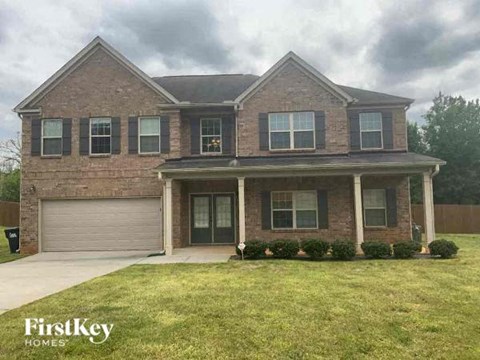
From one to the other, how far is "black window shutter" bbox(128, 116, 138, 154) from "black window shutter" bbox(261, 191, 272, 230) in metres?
5.69

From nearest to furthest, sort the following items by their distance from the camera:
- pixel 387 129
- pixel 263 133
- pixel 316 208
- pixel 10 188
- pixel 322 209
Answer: pixel 322 209, pixel 316 208, pixel 263 133, pixel 387 129, pixel 10 188

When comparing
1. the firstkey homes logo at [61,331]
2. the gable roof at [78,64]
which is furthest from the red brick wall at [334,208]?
the firstkey homes logo at [61,331]

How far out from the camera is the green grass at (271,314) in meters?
4.43

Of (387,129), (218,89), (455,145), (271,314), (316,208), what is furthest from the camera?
(455,145)

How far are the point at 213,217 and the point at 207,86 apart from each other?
640 cm

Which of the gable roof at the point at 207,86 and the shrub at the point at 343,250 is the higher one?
the gable roof at the point at 207,86

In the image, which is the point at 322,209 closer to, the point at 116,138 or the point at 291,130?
the point at 291,130

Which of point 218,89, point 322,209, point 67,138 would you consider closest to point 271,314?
point 322,209

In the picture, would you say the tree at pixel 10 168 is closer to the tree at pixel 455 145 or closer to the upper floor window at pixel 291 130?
the upper floor window at pixel 291 130

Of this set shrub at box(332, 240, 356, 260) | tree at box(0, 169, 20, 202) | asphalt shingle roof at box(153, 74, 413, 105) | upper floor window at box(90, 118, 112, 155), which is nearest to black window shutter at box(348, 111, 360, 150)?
asphalt shingle roof at box(153, 74, 413, 105)

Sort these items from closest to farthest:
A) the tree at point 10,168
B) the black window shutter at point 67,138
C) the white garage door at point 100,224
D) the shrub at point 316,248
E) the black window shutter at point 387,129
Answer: the shrub at point 316,248 < the white garage door at point 100,224 < the black window shutter at point 67,138 < the black window shutter at point 387,129 < the tree at point 10,168

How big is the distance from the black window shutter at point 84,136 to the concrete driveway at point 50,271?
4251mm

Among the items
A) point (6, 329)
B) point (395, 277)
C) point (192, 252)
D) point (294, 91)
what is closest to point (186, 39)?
point (294, 91)

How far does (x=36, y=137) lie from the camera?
1546 cm
